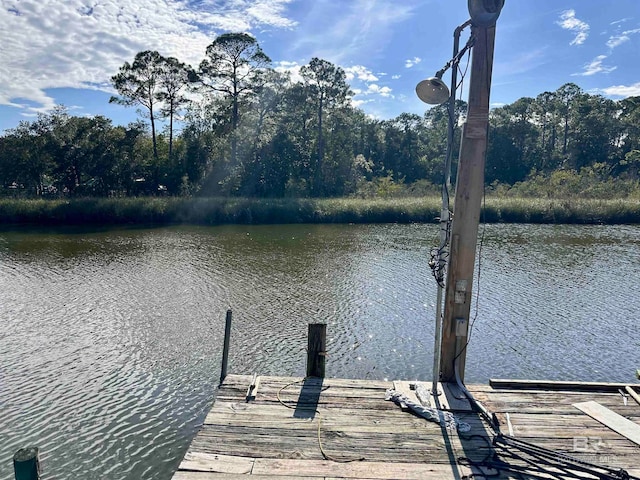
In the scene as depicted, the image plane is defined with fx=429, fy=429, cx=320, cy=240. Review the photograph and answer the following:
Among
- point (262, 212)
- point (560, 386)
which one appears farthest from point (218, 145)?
point (560, 386)

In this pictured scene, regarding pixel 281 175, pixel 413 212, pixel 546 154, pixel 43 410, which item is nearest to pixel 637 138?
pixel 546 154

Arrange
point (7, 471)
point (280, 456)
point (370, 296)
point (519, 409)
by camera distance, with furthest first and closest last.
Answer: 1. point (370, 296)
2. point (7, 471)
3. point (519, 409)
4. point (280, 456)

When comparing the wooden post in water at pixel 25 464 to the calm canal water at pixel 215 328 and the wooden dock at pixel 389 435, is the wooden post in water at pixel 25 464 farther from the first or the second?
the calm canal water at pixel 215 328

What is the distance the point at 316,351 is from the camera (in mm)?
5184

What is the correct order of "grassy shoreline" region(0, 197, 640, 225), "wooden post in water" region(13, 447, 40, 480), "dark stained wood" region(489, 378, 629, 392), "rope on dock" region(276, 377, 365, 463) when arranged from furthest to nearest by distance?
1. "grassy shoreline" region(0, 197, 640, 225)
2. "dark stained wood" region(489, 378, 629, 392)
3. "rope on dock" region(276, 377, 365, 463)
4. "wooden post in water" region(13, 447, 40, 480)

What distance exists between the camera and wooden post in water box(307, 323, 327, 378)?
514 centimetres

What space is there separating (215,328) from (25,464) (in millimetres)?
6727

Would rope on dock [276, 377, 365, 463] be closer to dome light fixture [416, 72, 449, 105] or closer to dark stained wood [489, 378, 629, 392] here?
dark stained wood [489, 378, 629, 392]

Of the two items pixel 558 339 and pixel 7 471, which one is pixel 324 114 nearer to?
pixel 558 339

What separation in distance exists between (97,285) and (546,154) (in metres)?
55.5

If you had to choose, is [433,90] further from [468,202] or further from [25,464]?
[25,464]

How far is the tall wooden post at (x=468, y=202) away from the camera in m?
4.52

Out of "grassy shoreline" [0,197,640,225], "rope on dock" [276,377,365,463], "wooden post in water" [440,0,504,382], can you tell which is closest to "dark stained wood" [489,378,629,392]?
"wooden post in water" [440,0,504,382]

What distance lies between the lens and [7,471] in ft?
17.1
